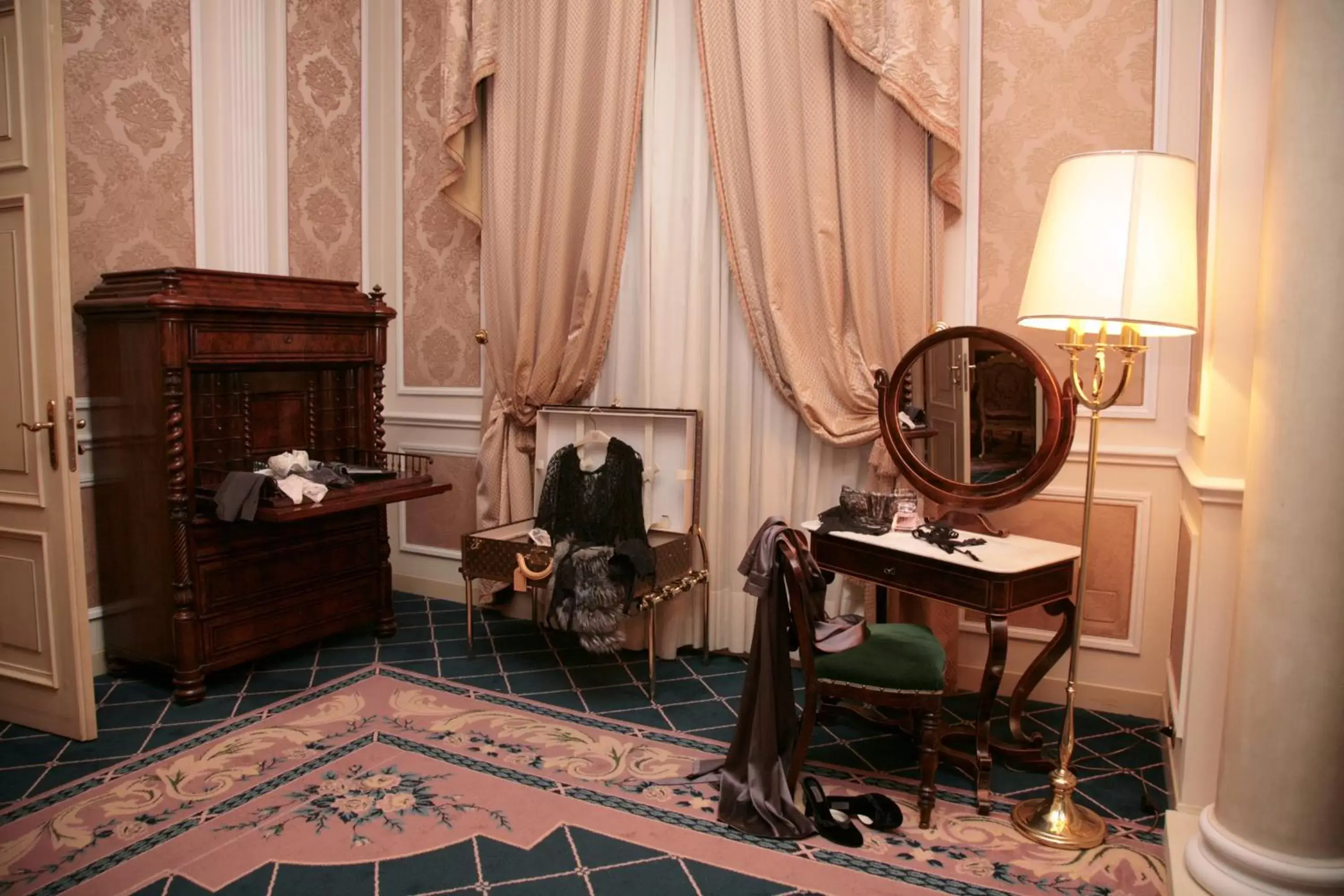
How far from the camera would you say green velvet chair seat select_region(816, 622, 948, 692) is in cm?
258

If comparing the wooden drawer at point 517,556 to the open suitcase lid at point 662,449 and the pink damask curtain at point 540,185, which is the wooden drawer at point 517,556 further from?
the pink damask curtain at point 540,185

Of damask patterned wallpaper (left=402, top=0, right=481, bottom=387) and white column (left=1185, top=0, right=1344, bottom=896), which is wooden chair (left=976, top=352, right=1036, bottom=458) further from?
damask patterned wallpaper (left=402, top=0, right=481, bottom=387)

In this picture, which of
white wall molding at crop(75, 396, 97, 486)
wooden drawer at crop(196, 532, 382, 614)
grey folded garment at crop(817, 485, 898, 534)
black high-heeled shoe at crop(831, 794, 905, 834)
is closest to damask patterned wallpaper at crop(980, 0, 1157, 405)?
grey folded garment at crop(817, 485, 898, 534)

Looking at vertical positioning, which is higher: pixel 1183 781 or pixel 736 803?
pixel 1183 781

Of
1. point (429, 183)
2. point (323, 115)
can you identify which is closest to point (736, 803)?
point (429, 183)

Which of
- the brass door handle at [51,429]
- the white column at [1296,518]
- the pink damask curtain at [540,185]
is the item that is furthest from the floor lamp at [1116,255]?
the brass door handle at [51,429]

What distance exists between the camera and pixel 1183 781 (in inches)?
91.9

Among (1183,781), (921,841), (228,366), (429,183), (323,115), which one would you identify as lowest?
(921,841)

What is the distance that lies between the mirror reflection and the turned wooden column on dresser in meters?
1.98

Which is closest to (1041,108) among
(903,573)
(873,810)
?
(903,573)

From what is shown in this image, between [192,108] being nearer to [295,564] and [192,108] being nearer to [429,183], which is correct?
[429,183]

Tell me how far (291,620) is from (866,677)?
240 centimetres

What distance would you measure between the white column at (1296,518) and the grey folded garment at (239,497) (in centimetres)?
296

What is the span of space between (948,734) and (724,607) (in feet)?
3.96
